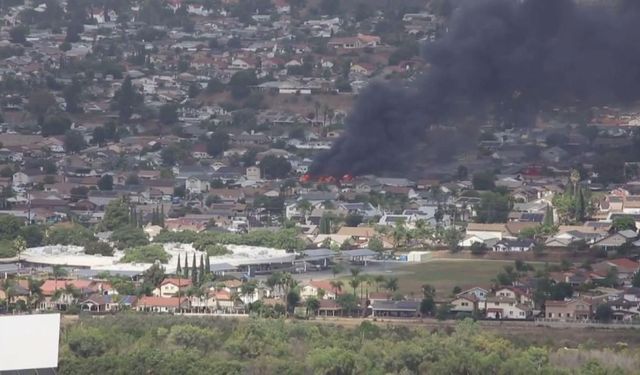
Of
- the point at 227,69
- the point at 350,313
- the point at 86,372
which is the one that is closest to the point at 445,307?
the point at 350,313

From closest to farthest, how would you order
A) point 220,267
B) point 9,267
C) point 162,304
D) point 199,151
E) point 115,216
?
point 162,304
point 220,267
point 9,267
point 115,216
point 199,151

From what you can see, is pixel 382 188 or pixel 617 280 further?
pixel 382 188

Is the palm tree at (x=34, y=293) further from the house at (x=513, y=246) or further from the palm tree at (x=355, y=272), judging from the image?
the house at (x=513, y=246)

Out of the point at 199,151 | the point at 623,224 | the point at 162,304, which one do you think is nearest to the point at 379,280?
the point at 162,304

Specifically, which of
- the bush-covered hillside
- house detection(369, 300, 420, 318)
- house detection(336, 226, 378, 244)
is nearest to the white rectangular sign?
the bush-covered hillside

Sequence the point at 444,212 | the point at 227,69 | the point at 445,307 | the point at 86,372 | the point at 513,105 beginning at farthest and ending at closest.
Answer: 1. the point at 227,69
2. the point at 513,105
3. the point at 444,212
4. the point at 445,307
5. the point at 86,372

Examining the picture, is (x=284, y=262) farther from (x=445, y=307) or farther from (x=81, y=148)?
(x=81, y=148)

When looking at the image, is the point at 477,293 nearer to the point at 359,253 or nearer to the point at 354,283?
the point at 354,283
